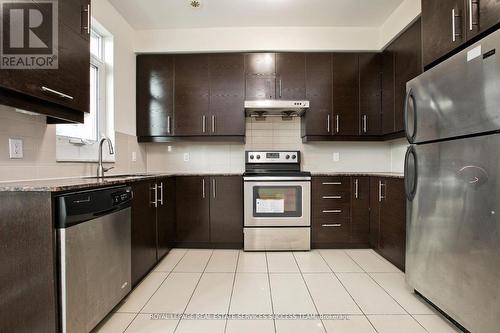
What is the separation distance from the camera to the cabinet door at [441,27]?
5.25ft

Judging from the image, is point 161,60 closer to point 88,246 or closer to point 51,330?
point 88,246

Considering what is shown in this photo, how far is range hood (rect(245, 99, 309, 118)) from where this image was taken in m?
3.10

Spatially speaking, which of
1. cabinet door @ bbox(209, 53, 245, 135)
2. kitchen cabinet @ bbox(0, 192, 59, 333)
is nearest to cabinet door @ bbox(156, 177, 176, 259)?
cabinet door @ bbox(209, 53, 245, 135)

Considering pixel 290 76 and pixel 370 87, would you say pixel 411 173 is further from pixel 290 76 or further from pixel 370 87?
pixel 290 76

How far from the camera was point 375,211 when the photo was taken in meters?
2.93

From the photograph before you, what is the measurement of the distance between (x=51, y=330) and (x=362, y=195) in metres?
2.96

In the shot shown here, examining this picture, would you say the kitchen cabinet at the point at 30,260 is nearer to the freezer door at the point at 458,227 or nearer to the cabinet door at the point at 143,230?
the cabinet door at the point at 143,230

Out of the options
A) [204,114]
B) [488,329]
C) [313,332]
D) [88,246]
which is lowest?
[313,332]

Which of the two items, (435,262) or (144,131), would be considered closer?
(435,262)

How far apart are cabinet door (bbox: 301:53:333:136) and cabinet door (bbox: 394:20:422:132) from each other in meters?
0.74

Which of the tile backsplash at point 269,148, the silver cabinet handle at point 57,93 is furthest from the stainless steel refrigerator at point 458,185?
the silver cabinet handle at point 57,93

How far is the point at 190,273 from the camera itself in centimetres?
240

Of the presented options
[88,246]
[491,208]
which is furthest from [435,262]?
[88,246]

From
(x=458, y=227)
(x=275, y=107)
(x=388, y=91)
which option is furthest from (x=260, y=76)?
(x=458, y=227)
